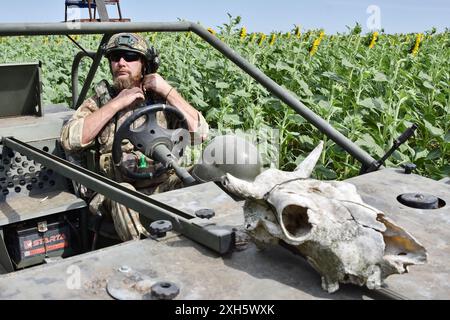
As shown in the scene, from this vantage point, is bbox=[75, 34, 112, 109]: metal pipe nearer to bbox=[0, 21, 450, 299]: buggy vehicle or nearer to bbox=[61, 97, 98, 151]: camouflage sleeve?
bbox=[0, 21, 450, 299]: buggy vehicle

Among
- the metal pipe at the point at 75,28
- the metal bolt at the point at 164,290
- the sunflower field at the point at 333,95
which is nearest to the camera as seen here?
the metal bolt at the point at 164,290

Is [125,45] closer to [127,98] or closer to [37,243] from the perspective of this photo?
[127,98]

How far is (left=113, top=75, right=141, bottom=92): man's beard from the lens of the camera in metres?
3.04

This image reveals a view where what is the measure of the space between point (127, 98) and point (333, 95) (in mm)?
2547

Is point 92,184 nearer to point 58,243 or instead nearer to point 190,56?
point 58,243

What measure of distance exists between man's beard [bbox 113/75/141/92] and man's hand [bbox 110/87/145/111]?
79 millimetres

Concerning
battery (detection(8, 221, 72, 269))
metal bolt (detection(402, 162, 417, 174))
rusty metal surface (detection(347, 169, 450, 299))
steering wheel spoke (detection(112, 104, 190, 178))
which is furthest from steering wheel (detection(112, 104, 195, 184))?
metal bolt (detection(402, 162, 417, 174))

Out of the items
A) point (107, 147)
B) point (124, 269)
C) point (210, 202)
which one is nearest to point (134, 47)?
point (107, 147)

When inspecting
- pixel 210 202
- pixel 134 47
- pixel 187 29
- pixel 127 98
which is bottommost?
pixel 210 202

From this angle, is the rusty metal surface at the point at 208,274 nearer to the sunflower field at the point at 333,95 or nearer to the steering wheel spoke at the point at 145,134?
the steering wheel spoke at the point at 145,134

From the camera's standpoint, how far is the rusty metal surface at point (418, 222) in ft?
4.53

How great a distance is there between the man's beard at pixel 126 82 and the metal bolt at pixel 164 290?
6.19ft

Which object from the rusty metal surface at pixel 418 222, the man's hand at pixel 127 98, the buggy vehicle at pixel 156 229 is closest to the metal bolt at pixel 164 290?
the buggy vehicle at pixel 156 229

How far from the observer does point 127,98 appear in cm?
293
